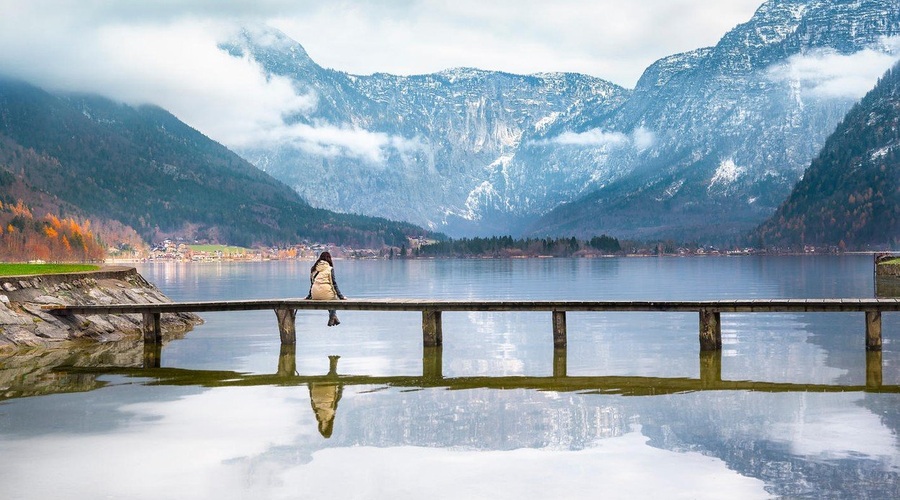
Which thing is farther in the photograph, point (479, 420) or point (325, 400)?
point (325, 400)

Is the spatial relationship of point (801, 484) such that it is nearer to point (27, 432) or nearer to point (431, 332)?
point (27, 432)

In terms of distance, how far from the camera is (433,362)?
4269 cm

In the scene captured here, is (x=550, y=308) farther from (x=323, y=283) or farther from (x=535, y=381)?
(x=323, y=283)

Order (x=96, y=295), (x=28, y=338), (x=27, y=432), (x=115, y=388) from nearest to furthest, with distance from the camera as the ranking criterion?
1. (x=27, y=432)
2. (x=115, y=388)
3. (x=28, y=338)
4. (x=96, y=295)

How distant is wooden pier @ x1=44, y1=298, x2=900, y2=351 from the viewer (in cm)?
4219

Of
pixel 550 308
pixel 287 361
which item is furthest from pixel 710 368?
pixel 287 361

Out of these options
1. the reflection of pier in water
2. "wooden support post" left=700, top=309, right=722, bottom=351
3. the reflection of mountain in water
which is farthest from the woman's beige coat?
"wooden support post" left=700, top=309, right=722, bottom=351

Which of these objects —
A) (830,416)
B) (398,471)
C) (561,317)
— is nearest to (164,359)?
(561,317)

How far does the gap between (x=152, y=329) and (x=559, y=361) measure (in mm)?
19319

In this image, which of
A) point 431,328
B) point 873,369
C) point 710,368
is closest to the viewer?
point 873,369

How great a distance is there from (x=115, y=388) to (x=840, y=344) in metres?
32.5

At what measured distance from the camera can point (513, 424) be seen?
27.2m

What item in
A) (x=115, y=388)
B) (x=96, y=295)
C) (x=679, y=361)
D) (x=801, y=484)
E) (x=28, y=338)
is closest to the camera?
(x=801, y=484)

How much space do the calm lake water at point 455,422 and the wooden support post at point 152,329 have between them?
940mm
